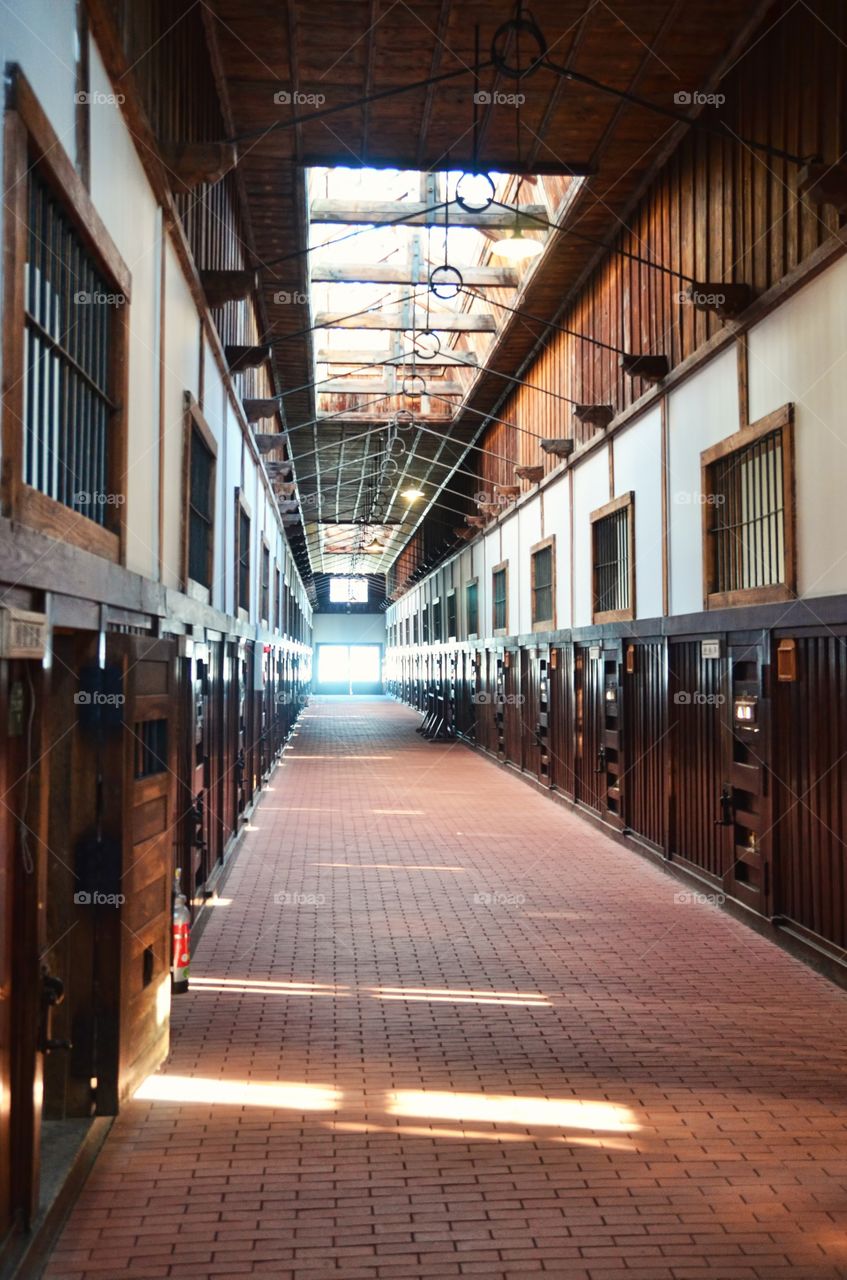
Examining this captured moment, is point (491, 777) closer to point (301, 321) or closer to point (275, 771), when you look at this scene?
point (275, 771)

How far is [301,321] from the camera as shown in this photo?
15.0 m

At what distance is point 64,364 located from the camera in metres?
4.65

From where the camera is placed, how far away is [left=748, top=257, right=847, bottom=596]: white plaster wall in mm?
6945

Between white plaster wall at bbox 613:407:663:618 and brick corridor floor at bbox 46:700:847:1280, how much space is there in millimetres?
3249

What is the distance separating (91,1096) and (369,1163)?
52.4 inches

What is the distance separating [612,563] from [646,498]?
1.79 meters

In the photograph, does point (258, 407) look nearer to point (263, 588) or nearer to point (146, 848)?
point (263, 588)

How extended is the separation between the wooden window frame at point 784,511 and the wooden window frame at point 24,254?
189 inches

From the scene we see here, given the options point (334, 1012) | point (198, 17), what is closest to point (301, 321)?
point (198, 17)

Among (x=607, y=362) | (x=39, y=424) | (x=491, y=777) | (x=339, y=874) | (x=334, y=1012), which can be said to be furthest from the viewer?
(x=491, y=777)

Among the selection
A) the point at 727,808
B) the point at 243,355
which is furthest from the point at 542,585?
the point at 727,808

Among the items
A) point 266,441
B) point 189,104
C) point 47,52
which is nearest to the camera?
point 47,52

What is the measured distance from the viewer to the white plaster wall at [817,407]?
695 cm

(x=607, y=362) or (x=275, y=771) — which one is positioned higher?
(x=607, y=362)
